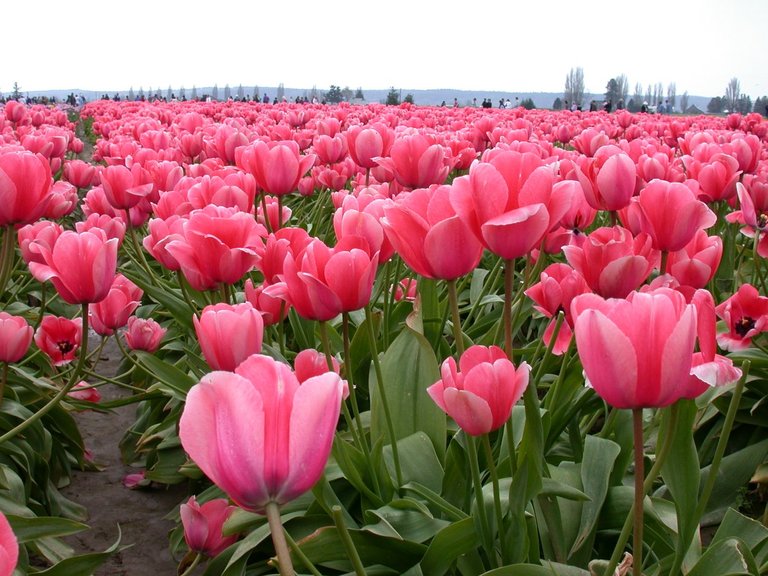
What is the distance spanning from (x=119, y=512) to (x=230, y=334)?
6.03 ft

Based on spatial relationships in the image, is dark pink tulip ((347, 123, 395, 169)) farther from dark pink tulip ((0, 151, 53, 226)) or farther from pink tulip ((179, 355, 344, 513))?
pink tulip ((179, 355, 344, 513))

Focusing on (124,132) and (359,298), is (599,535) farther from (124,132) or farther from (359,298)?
(124,132)

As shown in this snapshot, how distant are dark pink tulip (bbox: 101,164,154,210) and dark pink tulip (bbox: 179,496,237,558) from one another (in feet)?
4.38

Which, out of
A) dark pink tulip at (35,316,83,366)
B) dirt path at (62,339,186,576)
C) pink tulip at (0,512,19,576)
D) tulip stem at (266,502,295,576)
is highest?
pink tulip at (0,512,19,576)

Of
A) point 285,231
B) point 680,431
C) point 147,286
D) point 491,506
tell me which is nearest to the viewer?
point 680,431

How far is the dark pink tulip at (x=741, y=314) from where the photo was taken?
1.81 metres

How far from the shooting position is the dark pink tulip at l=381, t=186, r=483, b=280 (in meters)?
1.31

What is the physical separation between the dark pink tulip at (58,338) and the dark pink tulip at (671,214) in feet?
6.88

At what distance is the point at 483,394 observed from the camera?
118 centimetres

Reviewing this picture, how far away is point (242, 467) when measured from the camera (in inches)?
31.1

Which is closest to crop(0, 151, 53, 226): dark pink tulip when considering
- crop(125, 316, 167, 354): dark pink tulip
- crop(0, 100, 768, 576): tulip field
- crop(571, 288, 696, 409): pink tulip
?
crop(0, 100, 768, 576): tulip field

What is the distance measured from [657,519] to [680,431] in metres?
0.47

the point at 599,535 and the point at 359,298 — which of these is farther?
the point at 599,535

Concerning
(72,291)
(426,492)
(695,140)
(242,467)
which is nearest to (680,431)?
(426,492)
